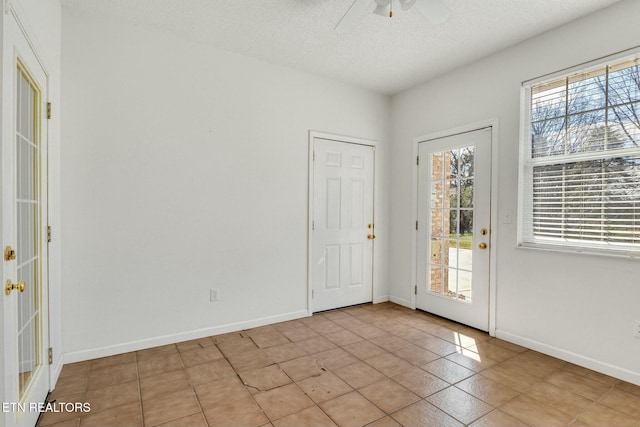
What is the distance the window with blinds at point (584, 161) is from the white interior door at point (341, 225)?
177cm

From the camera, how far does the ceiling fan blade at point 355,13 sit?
7.14 ft

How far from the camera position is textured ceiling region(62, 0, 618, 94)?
8.24 ft

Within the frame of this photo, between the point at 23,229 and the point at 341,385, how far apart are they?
2169 millimetres

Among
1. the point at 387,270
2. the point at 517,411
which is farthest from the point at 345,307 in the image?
the point at 517,411

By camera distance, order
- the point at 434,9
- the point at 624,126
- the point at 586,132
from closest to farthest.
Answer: the point at 434,9 → the point at 624,126 → the point at 586,132

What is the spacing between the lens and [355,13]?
225cm

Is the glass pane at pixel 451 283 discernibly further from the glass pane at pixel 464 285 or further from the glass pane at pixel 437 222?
the glass pane at pixel 437 222

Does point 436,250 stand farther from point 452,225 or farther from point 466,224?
point 466,224

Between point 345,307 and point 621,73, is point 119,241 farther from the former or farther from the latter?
point 621,73

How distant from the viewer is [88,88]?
2648mm

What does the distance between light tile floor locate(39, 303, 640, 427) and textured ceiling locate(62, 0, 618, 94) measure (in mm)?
2784

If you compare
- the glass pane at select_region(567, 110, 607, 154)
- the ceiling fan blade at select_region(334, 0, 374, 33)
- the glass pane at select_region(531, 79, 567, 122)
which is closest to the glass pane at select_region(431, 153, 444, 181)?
the glass pane at select_region(531, 79, 567, 122)

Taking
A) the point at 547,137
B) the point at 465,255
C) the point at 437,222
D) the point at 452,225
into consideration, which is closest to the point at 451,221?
the point at 452,225

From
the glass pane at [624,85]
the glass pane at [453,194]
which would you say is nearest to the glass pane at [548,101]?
the glass pane at [624,85]
